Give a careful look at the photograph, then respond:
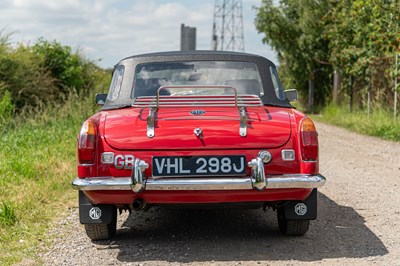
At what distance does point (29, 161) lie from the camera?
→ 28.9 feet

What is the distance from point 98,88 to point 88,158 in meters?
15.7

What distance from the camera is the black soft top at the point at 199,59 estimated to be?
5.74m

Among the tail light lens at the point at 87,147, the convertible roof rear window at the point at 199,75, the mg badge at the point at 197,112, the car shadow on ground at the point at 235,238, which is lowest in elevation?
the car shadow on ground at the point at 235,238

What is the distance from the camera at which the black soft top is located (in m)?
5.74

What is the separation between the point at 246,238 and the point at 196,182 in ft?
2.96

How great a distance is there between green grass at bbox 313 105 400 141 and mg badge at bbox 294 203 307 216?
9847mm

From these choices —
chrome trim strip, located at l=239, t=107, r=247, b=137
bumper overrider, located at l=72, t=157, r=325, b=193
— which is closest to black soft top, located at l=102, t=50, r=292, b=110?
chrome trim strip, located at l=239, t=107, r=247, b=137

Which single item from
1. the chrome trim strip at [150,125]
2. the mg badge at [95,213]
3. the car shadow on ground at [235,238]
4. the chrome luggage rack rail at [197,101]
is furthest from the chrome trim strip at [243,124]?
the mg badge at [95,213]

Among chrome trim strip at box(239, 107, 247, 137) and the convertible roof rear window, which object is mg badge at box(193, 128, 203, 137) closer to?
chrome trim strip at box(239, 107, 247, 137)

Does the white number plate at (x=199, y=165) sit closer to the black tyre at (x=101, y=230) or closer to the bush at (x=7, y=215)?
the black tyre at (x=101, y=230)

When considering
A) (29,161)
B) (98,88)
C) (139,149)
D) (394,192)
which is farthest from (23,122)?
(139,149)

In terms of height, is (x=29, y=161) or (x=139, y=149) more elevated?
(x=139, y=149)

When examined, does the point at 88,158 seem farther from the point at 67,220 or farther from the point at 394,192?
the point at 394,192

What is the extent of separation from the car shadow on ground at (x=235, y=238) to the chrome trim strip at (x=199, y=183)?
1.64ft
